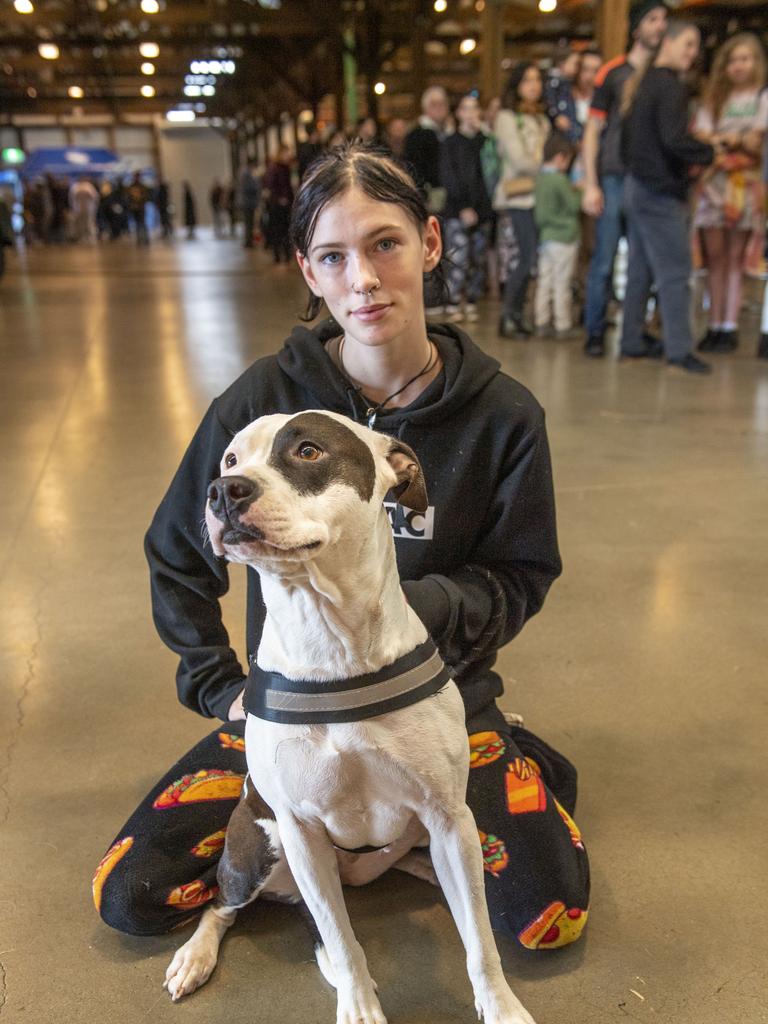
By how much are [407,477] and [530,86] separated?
600 cm

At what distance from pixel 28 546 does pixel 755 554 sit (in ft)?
8.98

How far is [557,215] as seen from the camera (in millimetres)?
6715

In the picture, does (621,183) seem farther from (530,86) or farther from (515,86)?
(515,86)

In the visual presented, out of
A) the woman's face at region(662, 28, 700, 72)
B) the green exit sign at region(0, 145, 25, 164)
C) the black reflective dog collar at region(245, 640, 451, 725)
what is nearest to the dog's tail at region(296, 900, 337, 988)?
the black reflective dog collar at region(245, 640, 451, 725)

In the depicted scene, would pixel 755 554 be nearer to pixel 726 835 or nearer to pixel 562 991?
pixel 726 835

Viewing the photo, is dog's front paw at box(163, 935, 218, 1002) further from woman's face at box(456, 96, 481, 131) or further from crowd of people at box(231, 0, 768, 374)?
woman's face at box(456, 96, 481, 131)

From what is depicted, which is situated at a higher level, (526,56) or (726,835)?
(526,56)

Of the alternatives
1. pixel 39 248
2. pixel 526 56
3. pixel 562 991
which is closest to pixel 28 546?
pixel 562 991

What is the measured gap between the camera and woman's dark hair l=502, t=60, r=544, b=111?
6594mm

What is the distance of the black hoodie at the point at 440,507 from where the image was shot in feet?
6.02

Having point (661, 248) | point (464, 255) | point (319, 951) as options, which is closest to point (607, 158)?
point (661, 248)

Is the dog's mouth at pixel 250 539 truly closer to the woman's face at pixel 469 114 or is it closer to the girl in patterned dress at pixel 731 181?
the girl in patterned dress at pixel 731 181

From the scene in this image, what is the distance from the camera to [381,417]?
1867 millimetres

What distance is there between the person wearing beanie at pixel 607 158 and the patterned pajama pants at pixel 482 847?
4.92m
